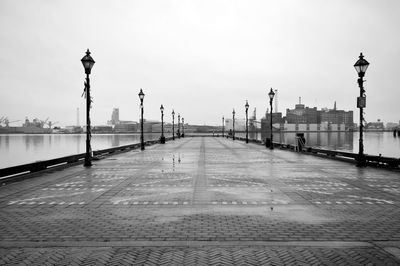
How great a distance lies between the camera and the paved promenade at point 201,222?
631 cm

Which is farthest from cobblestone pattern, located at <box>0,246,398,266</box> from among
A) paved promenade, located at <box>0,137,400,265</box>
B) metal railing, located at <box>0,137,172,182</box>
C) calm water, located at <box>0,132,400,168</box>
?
calm water, located at <box>0,132,400,168</box>

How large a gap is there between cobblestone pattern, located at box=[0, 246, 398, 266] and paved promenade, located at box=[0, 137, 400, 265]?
0.02 meters

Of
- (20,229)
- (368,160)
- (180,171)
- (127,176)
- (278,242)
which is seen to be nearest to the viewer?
(278,242)

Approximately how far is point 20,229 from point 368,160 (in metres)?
20.3

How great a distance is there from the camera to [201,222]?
336 inches

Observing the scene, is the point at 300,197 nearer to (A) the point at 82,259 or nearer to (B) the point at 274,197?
(B) the point at 274,197

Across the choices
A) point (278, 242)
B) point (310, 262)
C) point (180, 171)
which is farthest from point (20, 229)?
point (180, 171)

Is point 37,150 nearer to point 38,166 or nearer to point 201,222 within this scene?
point 38,166

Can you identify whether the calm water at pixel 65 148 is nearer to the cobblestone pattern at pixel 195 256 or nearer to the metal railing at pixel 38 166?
the metal railing at pixel 38 166

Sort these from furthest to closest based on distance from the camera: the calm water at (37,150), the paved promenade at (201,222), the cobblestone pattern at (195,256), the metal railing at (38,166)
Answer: the calm water at (37,150) → the metal railing at (38,166) → the paved promenade at (201,222) → the cobblestone pattern at (195,256)

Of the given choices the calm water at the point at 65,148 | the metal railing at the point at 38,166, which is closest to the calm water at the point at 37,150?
the calm water at the point at 65,148

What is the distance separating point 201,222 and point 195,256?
2277mm

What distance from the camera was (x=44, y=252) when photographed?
6.49m

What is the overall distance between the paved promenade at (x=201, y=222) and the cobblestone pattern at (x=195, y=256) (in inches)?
0.7
